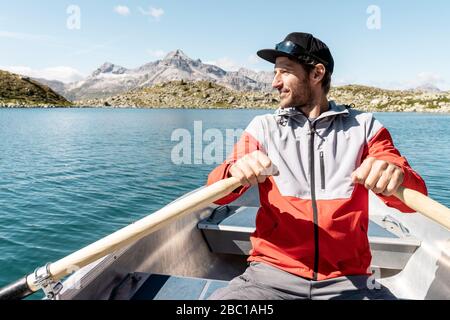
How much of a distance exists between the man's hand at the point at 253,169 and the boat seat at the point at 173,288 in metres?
1.55

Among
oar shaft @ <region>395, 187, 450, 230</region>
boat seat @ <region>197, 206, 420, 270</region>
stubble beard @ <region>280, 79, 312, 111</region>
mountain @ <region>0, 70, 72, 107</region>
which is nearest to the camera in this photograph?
oar shaft @ <region>395, 187, 450, 230</region>

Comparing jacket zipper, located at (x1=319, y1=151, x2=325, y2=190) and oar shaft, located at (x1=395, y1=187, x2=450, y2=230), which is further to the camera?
jacket zipper, located at (x1=319, y1=151, x2=325, y2=190)

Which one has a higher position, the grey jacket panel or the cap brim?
the cap brim

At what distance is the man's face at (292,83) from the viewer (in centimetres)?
343

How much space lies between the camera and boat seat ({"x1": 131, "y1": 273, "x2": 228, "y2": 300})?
3664mm

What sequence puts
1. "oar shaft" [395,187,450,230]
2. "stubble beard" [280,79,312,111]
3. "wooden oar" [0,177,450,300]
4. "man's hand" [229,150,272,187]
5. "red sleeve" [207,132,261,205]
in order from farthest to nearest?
1. "stubble beard" [280,79,312,111]
2. "red sleeve" [207,132,261,205]
3. "man's hand" [229,150,272,187]
4. "wooden oar" [0,177,450,300]
5. "oar shaft" [395,187,450,230]

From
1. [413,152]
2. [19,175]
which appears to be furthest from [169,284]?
[413,152]

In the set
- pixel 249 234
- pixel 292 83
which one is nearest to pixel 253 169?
pixel 292 83

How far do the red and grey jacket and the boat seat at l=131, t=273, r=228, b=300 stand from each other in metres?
0.82

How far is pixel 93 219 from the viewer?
11.0 meters

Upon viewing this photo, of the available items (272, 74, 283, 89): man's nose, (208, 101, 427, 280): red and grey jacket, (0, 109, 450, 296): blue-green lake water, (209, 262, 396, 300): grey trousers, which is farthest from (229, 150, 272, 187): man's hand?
(0, 109, 450, 296): blue-green lake water

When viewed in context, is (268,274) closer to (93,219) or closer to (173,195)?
(93,219)

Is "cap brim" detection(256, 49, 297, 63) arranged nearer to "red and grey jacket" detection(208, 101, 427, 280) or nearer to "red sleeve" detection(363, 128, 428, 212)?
"red and grey jacket" detection(208, 101, 427, 280)
